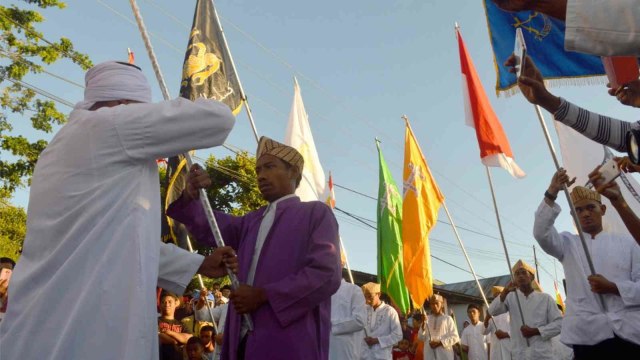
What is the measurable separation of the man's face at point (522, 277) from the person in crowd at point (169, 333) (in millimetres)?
4411

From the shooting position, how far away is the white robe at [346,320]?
791 cm

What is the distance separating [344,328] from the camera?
25.9 feet

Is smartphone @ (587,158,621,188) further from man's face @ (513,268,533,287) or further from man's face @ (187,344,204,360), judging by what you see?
man's face @ (187,344,204,360)

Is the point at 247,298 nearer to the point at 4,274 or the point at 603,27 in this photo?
the point at 603,27

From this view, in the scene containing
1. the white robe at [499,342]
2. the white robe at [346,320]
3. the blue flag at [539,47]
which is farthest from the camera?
the white robe at [499,342]

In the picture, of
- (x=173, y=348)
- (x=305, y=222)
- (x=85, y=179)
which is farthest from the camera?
(x=173, y=348)

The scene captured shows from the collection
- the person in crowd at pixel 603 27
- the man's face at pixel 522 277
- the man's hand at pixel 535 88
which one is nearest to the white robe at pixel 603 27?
the person in crowd at pixel 603 27

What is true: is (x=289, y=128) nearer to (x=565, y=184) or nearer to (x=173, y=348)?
(x=173, y=348)

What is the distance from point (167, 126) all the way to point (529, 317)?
6183mm

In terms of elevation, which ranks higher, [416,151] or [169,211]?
[416,151]

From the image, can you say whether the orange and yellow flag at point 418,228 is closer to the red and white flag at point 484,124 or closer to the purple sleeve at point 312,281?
the red and white flag at point 484,124

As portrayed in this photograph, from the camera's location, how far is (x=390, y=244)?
36.8ft

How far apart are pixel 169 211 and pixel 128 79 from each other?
35.4 inches

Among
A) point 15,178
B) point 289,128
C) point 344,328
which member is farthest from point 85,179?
point 15,178
